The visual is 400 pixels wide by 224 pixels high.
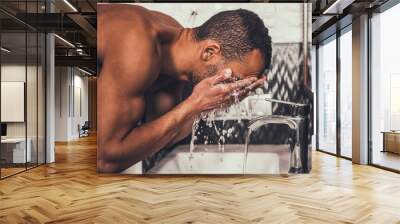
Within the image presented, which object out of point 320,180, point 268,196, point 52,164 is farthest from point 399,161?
point 52,164

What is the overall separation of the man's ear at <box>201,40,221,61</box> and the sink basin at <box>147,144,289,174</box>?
1.55 meters

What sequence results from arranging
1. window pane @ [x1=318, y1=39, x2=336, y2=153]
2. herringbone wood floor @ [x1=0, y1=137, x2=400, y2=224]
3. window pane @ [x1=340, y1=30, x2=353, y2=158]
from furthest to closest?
window pane @ [x1=318, y1=39, x2=336, y2=153] → window pane @ [x1=340, y1=30, x2=353, y2=158] → herringbone wood floor @ [x1=0, y1=137, x2=400, y2=224]

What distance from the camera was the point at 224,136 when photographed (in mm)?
6645

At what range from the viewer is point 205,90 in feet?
21.7

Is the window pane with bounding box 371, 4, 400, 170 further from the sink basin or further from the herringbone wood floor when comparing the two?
the sink basin

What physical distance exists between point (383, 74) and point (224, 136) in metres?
3.71

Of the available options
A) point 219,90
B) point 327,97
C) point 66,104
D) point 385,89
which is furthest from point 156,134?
point 66,104

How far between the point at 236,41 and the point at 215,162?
2128 millimetres

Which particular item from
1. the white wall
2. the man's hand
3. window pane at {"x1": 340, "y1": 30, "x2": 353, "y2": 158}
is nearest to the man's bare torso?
the man's hand

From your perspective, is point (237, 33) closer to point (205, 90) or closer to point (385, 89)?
point (205, 90)

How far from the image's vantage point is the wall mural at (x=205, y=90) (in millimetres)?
6602

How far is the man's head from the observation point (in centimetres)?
668

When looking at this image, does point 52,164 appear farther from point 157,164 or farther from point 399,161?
point 399,161

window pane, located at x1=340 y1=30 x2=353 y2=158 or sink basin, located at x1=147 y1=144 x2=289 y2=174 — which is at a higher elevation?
window pane, located at x1=340 y1=30 x2=353 y2=158
